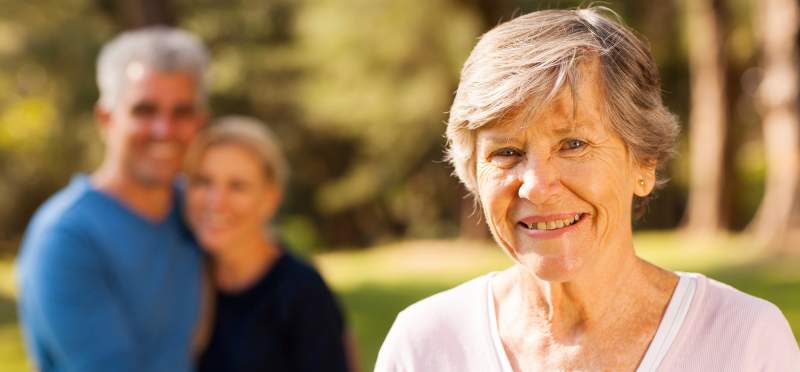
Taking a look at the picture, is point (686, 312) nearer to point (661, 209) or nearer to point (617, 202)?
point (617, 202)

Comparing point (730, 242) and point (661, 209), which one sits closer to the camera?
point (730, 242)

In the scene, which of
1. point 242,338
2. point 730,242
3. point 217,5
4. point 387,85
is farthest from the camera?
point 387,85

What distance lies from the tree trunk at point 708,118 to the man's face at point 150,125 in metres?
11.9

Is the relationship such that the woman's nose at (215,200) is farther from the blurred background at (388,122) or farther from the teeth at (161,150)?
the blurred background at (388,122)

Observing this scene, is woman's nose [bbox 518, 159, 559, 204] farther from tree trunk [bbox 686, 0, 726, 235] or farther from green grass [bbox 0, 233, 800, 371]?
tree trunk [bbox 686, 0, 726, 235]

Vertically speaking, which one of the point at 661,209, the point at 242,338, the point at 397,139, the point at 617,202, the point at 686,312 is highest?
the point at 617,202

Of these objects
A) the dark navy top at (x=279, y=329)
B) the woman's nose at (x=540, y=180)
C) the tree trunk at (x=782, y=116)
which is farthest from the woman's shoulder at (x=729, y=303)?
the tree trunk at (x=782, y=116)

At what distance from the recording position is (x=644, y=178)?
Result: 2.20 m

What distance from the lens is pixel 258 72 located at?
21969 mm

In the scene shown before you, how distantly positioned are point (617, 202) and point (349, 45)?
60.0ft

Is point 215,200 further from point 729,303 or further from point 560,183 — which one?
point 729,303

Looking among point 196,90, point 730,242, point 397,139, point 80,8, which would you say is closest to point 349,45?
point 397,139

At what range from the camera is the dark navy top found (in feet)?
11.5

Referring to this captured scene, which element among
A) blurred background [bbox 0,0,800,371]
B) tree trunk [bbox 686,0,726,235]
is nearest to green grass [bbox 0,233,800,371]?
blurred background [bbox 0,0,800,371]
